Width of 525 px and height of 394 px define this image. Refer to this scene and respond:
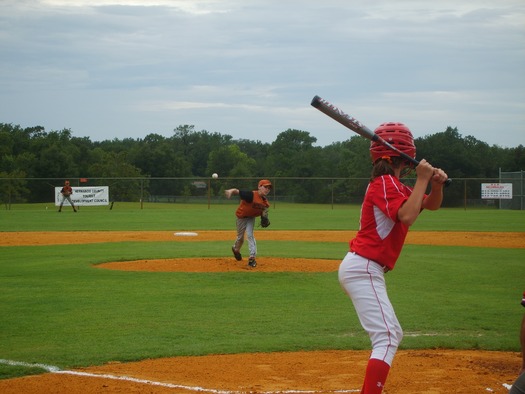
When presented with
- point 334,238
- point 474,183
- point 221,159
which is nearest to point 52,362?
point 334,238

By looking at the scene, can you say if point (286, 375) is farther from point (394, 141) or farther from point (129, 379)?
point (394, 141)

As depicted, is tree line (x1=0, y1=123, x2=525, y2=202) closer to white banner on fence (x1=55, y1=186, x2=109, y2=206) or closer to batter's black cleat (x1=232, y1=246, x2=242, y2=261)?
white banner on fence (x1=55, y1=186, x2=109, y2=206)

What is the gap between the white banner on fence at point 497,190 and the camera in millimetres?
52500

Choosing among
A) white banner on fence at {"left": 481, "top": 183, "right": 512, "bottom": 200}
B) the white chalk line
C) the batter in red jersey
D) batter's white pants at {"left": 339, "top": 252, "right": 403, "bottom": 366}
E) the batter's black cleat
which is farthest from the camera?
white banner on fence at {"left": 481, "top": 183, "right": 512, "bottom": 200}

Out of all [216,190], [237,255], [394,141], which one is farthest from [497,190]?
[394,141]

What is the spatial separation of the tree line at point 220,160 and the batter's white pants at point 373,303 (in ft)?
154

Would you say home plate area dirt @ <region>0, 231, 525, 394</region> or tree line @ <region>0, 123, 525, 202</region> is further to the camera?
tree line @ <region>0, 123, 525, 202</region>

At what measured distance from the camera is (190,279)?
15.4 m

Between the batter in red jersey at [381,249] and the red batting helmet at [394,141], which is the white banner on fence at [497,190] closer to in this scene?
the red batting helmet at [394,141]

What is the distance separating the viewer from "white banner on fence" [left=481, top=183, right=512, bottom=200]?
52.5 m

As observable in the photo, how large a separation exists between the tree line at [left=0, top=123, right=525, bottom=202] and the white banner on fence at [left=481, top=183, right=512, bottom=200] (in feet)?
33.2

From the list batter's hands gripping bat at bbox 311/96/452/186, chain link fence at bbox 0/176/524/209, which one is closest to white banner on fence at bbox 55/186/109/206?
chain link fence at bbox 0/176/524/209

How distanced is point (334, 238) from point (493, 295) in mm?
13228

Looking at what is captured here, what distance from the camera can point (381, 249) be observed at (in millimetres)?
5340
